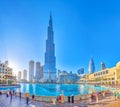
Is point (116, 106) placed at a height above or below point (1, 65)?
below

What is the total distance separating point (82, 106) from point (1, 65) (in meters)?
87.4

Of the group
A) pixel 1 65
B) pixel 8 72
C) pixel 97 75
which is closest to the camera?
pixel 1 65

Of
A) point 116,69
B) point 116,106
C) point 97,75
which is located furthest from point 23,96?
→ point 97,75

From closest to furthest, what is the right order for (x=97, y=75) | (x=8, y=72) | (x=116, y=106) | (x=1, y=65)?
(x=116, y=106)
(x=1, y=65)
(x=8, y=72)
(x=97, y=75)

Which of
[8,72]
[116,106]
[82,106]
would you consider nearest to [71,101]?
[82,106]

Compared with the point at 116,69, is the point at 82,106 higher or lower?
lower

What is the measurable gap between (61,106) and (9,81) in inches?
3431

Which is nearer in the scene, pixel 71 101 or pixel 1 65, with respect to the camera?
pixel 71 101

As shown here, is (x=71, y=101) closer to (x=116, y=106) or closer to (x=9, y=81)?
(x=116, y=106)

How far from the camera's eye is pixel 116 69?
311ft

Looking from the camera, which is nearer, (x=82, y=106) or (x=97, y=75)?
(x=82, y=106)

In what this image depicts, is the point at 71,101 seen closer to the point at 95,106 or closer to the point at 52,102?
the point at 52,102

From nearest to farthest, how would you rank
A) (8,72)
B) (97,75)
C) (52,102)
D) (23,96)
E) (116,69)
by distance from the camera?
(52,102), (23,96), (116,69), (8,72), (97,75)

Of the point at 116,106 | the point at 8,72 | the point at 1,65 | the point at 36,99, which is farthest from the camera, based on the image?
the point at 8,72
